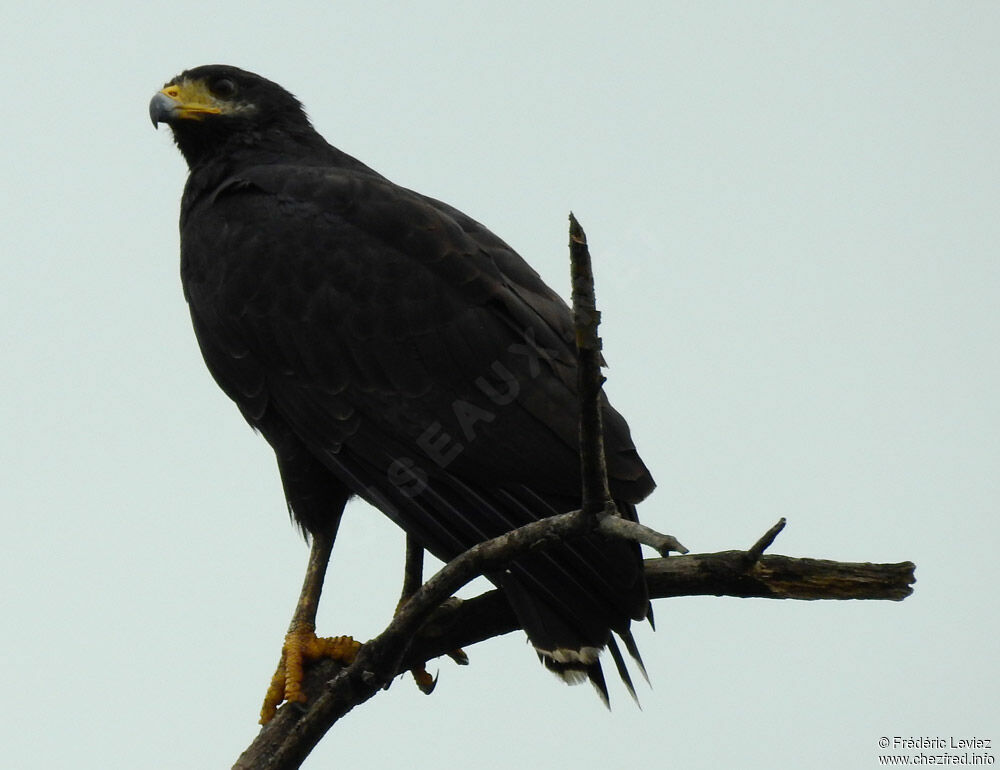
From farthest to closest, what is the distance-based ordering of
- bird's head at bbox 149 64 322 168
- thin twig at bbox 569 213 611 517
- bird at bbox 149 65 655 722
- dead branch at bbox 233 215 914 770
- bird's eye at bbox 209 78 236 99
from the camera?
bird's eye at bbox 209 78 236 99 < bird's head at bbox 149 64 322 168 < bird at bbox 149 65 655 722 < dead branch at bbox 233 215 914 770 < thin twig at bbox 569 213 611 517

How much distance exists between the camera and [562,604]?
5.57 metres

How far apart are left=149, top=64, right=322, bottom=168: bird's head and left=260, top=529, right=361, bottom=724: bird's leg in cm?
270

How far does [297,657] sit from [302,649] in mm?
54

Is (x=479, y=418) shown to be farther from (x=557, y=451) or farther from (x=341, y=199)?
(x=341, y=199)

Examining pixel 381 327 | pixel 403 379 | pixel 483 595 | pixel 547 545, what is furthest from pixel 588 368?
pixel 381 327

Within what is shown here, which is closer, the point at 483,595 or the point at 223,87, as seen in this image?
the point at 483,595

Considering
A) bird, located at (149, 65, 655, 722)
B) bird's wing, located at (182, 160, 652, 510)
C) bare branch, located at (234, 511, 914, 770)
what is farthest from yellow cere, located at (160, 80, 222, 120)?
bare branch, located at (234, 511, 914, 770)

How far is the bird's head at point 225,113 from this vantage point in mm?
7629

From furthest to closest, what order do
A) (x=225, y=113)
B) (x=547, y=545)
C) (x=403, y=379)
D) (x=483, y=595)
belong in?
1. (x=225, y=113)
2. (x=403, y=379)
3. (x=483, y=595)
4. (x=547, y=545)

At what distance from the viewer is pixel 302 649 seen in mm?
6062

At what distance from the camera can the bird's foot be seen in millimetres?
5926

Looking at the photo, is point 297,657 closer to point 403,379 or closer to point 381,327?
point 403,379

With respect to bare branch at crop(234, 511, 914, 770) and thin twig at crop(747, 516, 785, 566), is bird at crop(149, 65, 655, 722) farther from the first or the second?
thin twig at crop(747, 516, 785, 566)

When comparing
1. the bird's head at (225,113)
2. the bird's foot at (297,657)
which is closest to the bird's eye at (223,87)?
the bird's head at (225,113)
